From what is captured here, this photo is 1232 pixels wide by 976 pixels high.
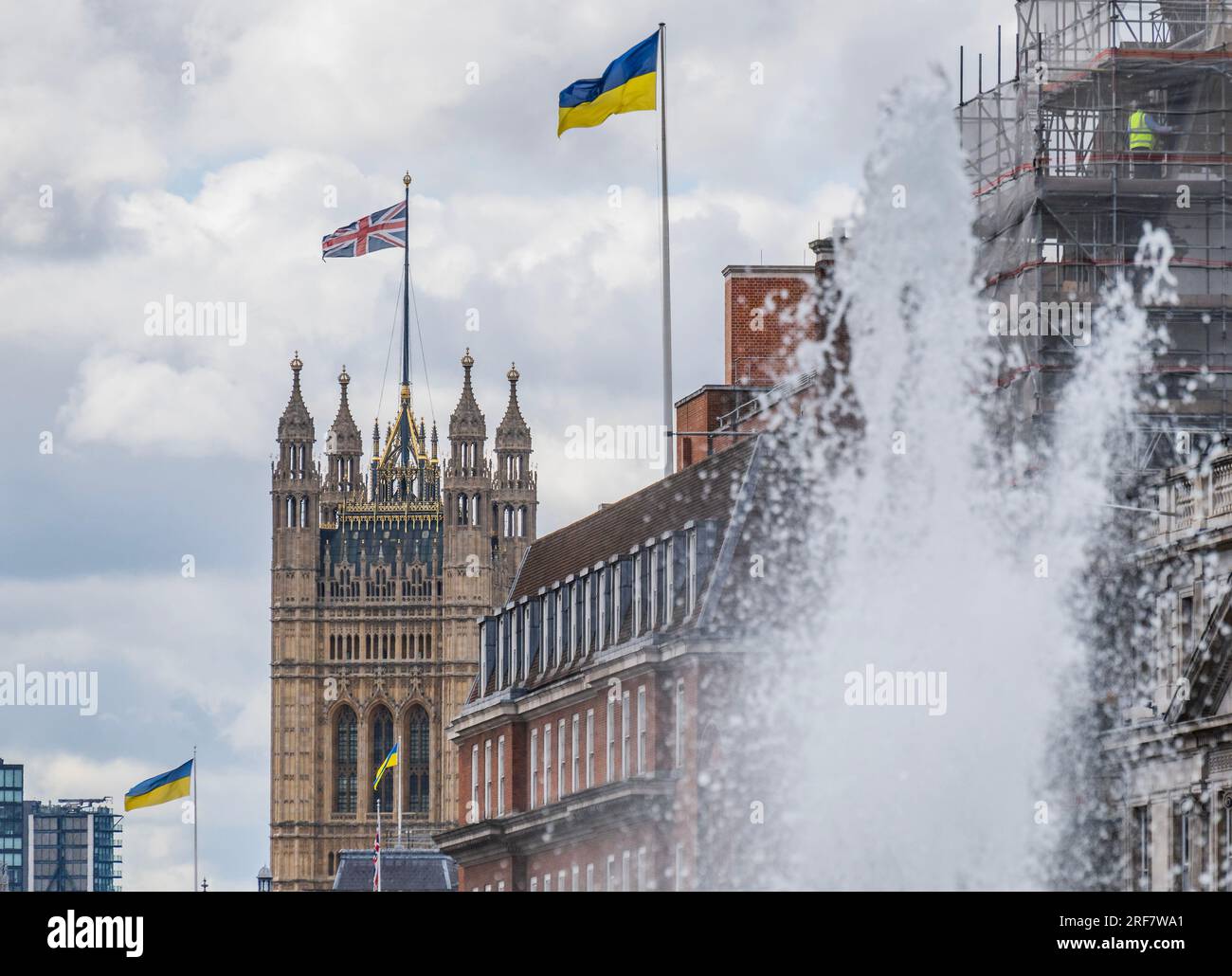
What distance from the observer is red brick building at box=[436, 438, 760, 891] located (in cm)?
6712

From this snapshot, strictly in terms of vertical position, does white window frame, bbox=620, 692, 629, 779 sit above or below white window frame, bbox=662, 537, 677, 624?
below

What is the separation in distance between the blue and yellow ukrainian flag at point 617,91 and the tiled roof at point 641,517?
930cm

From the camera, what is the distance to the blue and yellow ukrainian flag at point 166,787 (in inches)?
3976

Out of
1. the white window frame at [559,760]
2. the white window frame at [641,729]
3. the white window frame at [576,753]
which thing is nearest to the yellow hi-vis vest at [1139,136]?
the white window frame at [641,729]

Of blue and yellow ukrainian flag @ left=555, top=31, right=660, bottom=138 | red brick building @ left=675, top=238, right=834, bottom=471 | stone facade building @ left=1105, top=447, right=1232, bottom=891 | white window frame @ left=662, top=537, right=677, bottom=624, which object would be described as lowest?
stone facade building @ left=1105, top=447, right=1232, bottom=891

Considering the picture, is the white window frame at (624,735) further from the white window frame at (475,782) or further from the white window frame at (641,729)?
the white window frame at (475,782)

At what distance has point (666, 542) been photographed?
73.1m

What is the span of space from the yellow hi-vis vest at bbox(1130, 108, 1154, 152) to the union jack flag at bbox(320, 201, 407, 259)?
6381 cm

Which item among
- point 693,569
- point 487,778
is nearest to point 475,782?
point 487,778

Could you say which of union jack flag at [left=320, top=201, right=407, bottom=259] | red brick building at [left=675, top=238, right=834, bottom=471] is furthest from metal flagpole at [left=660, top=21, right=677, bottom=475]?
union jack flag at [left=320, top=201, right=407, bottom=259]

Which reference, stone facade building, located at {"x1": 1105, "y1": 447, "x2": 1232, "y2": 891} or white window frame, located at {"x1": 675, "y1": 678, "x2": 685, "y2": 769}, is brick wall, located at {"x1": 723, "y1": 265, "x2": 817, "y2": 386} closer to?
white window frame, located at {"x1": 675, "y1": 678, "x2": 685, "y2": 769}
